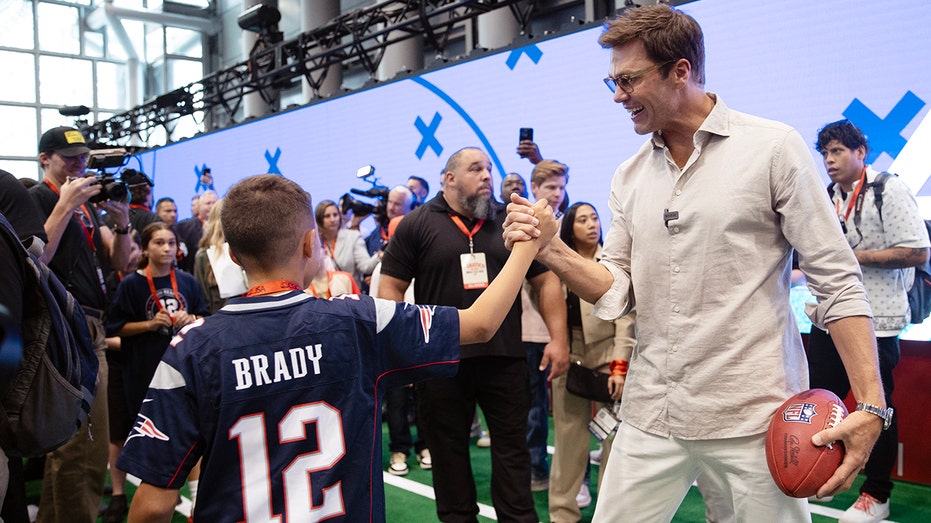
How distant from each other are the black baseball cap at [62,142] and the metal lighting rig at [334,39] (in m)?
4.73

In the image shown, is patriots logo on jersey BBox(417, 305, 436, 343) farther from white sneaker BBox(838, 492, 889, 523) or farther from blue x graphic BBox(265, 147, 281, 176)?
blue x graphic BBox(265, 147, 281, 176)

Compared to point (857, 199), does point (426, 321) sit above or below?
below

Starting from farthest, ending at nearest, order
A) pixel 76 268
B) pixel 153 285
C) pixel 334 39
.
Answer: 1. pixel 334 39
2. pixel 153 285
3. pixel 76 268

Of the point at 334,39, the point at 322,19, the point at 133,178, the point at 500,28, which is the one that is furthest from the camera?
the point at 322,19

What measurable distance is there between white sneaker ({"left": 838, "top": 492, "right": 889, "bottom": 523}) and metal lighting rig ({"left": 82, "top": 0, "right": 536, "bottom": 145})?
5.47 m

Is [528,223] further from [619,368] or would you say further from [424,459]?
[424,459]

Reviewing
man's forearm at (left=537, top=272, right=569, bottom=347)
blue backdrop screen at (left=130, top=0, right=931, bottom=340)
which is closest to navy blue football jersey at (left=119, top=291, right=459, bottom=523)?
man's forearm at (left=537, top=272, right=569, bottom=347)

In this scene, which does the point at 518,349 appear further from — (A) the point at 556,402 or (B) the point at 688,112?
(B) the point at 688,112

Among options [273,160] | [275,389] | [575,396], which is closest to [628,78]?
[275,389]

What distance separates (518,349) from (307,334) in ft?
6.24

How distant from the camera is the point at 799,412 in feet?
5.39

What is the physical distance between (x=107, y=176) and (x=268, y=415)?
2.57m

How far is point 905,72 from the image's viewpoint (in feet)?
13.3

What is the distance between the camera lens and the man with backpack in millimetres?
3477
